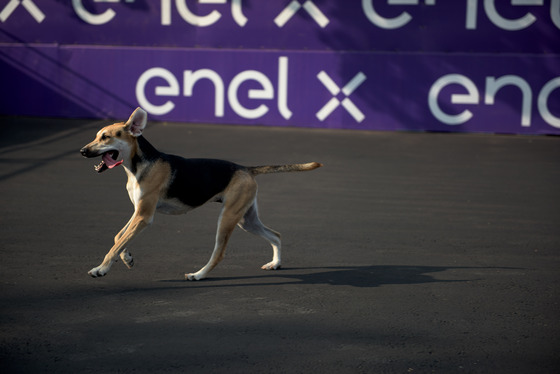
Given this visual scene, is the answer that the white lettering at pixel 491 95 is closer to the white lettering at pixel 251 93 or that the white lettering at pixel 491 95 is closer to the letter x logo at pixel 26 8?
the white lettering at pixel 251 93

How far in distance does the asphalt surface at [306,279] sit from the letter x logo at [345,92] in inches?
198

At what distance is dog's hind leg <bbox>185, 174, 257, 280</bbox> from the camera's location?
7.50m

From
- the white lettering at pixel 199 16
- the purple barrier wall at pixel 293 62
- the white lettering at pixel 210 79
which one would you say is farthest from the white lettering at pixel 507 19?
the white lettering at pixel 210 79

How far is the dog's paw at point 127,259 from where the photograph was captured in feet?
25.0

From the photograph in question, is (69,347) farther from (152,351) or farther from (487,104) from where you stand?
(487,104)

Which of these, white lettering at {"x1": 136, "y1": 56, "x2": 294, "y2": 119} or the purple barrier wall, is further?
white lettering at {"x1": 136, "y1": 56, "x2": 294, "y2": 119}

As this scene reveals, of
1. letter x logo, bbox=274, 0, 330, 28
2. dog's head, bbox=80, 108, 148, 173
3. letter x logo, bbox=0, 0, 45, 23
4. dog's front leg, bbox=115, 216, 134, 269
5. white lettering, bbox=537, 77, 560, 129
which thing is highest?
letter x logo, bbox=0, 0, 45, 23

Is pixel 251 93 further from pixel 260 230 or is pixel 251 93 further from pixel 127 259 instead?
pixel 127 259

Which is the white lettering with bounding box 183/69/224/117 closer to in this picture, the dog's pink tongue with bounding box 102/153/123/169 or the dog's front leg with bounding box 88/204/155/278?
the dog's pink tongue with bounding box 102/153/123/169

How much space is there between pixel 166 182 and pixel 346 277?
1.98 m


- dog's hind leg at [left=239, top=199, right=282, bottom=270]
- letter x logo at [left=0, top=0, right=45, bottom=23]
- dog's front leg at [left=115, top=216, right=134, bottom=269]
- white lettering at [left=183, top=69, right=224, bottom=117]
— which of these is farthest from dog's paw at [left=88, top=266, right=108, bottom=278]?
letter x logo at [left=0, top=0, right=45, bottom=23]

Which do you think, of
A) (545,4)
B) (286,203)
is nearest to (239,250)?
(286,203)

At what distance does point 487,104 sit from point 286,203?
883 cm

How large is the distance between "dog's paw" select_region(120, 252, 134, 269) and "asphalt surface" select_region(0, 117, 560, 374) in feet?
0.37
